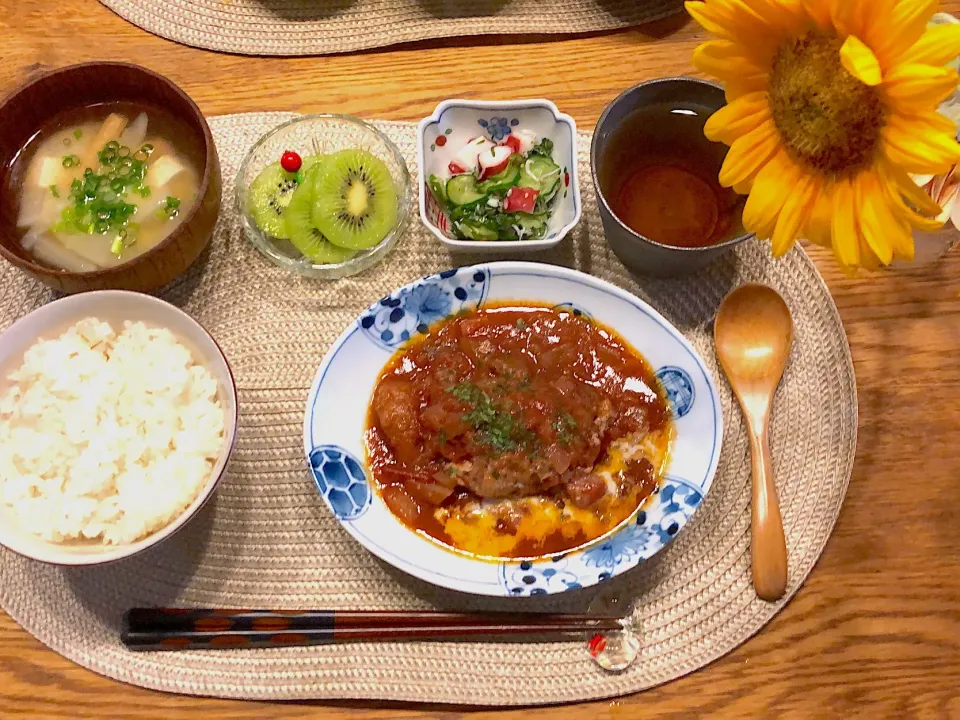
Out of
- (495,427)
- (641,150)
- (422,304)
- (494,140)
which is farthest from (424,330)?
(641,150)

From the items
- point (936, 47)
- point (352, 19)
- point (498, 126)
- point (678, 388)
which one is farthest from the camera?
point (352, 19)

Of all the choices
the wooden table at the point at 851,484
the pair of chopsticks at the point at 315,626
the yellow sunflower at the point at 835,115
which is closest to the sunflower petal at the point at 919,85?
the yellow sunflower at the point at 835,115

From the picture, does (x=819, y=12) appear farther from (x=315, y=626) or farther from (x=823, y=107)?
(x=315, y=626)

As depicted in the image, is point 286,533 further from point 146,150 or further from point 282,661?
point 146,150

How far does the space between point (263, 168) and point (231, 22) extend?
1.46 feet

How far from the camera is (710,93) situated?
5.25 ft

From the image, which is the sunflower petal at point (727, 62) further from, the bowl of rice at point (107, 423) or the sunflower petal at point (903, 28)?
the bowl of rice at point (107, 423)

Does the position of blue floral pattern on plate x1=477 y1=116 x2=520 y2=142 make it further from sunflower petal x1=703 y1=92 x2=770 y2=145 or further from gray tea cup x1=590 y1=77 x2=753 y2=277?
sunflower petal x1=703 y1=92 x2=770 y2=145

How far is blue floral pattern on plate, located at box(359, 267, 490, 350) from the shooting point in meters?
1.65

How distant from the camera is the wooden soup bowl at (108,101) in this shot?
1517 mm

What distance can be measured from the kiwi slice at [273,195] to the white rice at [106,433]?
0.35 meters

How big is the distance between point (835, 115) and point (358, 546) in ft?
4.10

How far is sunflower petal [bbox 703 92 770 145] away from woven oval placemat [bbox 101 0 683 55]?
83cm

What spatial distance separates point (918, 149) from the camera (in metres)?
1.05
